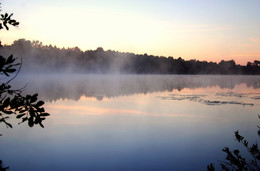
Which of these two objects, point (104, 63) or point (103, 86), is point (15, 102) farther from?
point (104, 63)

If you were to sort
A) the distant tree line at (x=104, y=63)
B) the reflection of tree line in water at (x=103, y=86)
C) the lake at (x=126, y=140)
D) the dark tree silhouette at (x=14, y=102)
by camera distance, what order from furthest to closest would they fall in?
the distant tree line at (x=104, y=63), the reflection of tree line in water at (x=103, y=86), the lake at (x=126, y=140), the dark tree silhouette at (x=14, y=102)

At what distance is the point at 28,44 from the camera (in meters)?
66.7

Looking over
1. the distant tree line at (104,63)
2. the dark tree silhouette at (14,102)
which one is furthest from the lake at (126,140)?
the distant tree line at (104,63)

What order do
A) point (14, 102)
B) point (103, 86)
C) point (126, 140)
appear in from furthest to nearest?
point (103, 86) → point (126, 140) → point (14, 102)

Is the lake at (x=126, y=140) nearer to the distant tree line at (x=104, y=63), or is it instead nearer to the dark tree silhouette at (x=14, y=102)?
the dark tree silhouette at (x=14, y=102)

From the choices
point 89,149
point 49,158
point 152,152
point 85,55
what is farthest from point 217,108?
point 85,55

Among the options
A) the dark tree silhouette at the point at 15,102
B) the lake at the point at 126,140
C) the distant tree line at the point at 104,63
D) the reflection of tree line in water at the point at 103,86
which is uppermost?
the distant tree line at the point at 104,63

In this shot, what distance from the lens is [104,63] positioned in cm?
8138

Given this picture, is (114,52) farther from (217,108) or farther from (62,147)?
(62,147)

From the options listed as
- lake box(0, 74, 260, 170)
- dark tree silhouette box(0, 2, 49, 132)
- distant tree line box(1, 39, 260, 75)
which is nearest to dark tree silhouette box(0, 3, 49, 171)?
dark tree silhouette box(0, 2, 49, 132)

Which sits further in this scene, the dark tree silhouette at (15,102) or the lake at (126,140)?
the lake at (126,140)

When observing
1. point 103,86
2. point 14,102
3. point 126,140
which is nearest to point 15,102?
point 14,102

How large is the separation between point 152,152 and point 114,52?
7948cm

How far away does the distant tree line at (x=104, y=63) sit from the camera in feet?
218
